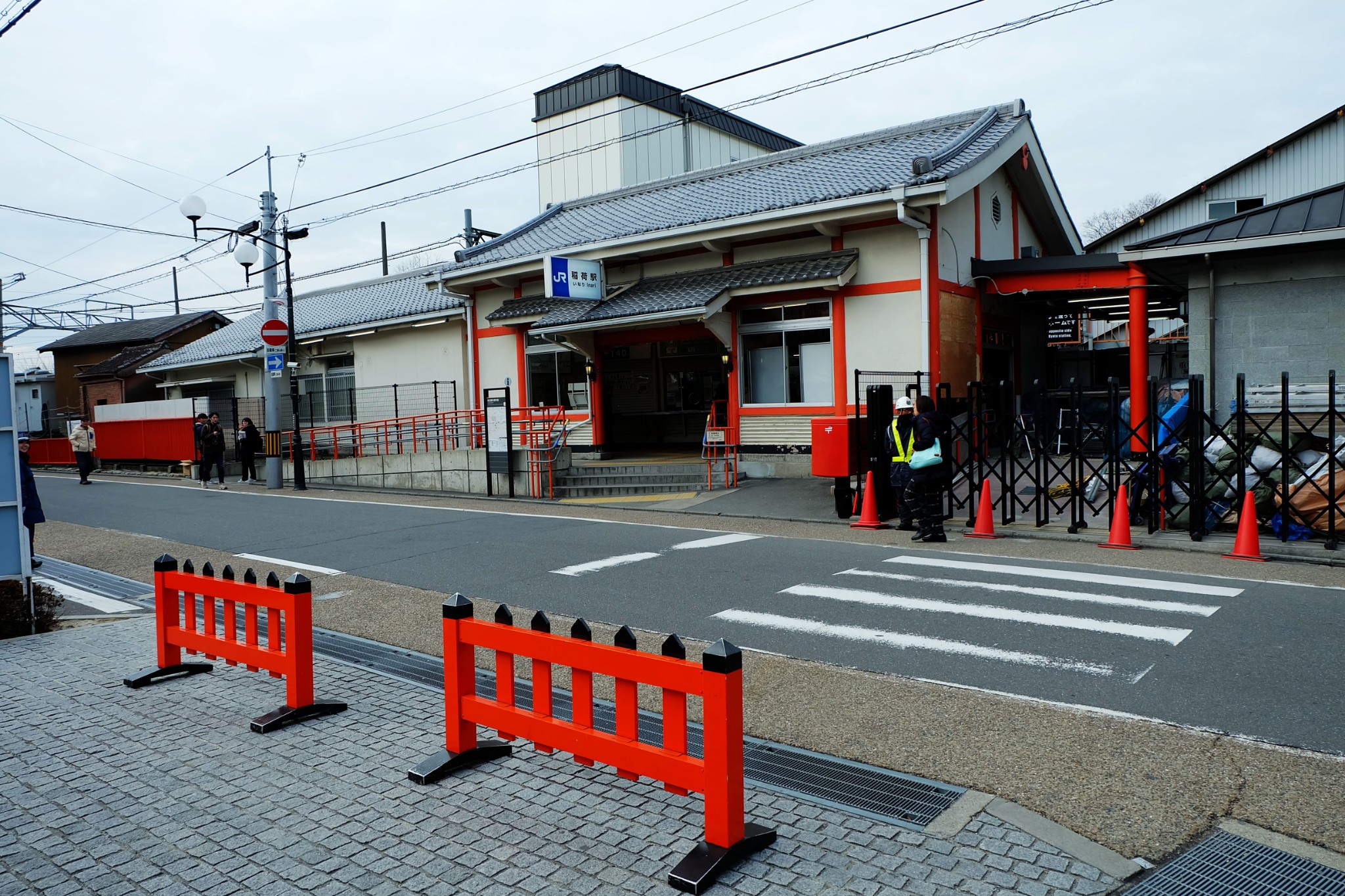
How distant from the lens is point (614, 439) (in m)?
25.0

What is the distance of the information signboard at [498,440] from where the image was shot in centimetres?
1900

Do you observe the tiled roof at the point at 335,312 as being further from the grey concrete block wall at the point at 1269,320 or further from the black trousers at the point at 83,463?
the grey concrete block wall at the point at 1269,320

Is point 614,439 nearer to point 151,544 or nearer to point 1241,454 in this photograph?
point 151,544

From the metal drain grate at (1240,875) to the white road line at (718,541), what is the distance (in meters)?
7.84

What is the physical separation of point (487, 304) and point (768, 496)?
11.9 metres

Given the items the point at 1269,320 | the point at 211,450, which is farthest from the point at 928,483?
the point at 211,450

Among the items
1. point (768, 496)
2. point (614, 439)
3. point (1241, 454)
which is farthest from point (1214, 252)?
point (614, 439)

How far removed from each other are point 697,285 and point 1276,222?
10.4 metres

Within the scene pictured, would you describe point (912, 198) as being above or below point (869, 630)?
above

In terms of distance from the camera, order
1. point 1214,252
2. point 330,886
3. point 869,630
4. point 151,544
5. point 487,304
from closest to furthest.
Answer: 1. point 330,886
2. point 869,630
3. point 1214,252
4. point 151,544
5. point 487,304

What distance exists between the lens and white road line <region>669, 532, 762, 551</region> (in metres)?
11.5

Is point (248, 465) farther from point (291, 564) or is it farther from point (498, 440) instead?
point (291, 564)

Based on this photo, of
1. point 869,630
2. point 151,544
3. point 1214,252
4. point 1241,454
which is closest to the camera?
point 869,630

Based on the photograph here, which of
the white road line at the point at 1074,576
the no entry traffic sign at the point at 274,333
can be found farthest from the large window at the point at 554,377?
the white road line at the point at 1074,576
